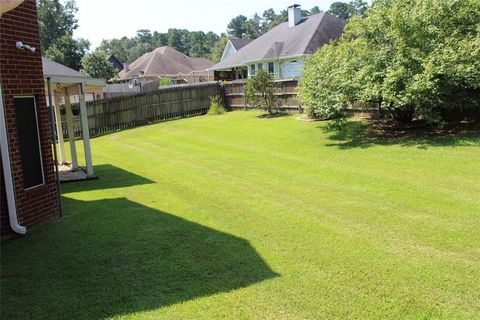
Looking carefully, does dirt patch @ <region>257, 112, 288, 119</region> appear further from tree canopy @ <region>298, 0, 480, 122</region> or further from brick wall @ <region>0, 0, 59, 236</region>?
brick wall @ <region>0, 0, 59, 236</region>

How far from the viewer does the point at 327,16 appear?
34312 millimetres

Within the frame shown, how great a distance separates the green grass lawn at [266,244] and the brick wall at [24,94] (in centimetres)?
32

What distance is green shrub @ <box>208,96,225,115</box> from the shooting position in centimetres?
2505

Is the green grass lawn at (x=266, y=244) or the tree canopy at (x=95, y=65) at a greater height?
the tree canopy at (x=95, y=65)

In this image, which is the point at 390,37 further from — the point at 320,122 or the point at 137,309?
the point at 137,309

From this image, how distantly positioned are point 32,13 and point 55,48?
172 ft

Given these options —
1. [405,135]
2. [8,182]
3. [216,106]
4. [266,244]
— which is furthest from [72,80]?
[216,106]

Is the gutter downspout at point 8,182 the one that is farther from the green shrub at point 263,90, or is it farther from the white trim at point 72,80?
the green shrub at point 263,90

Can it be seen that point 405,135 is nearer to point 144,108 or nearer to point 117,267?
point 117,267

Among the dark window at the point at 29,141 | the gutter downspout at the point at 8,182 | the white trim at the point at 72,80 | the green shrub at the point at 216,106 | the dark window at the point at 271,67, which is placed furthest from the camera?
the dark window at the point at 271,67

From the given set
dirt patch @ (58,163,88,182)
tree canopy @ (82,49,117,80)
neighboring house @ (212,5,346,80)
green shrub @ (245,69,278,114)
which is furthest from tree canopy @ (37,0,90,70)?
dirt patch @ (58,163,88,182)

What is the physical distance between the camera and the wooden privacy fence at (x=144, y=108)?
2217 centimetres

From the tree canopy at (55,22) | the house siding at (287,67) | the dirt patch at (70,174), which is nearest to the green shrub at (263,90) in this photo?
the dirt patch at (70,174)

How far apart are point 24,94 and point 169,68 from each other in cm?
5124
